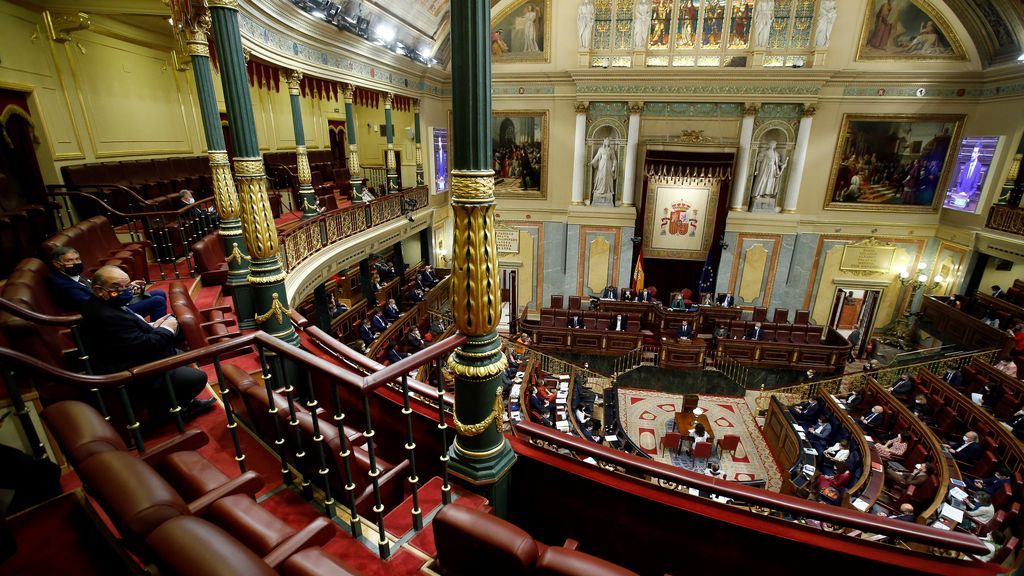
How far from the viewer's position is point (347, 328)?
413 inches

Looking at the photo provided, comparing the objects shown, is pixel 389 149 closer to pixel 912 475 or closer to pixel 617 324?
pixel 617 324

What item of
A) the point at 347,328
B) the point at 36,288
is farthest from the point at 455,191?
the point at 347,328

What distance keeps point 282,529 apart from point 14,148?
7890mm

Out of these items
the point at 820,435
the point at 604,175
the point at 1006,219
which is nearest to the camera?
the point at 820,435

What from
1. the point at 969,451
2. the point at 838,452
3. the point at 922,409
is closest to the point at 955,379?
the point at 922,409

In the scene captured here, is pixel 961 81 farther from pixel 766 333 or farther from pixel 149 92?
pixel 149 92

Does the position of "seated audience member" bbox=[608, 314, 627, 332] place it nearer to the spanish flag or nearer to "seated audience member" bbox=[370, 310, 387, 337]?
the spanish flag

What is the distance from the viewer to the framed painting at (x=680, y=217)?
12859 millimetres

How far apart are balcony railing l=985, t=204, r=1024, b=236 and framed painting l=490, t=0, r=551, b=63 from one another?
11755 mm

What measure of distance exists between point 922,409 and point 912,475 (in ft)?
8.64

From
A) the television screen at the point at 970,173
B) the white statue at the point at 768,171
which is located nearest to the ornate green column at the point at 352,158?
the white statue at the point at 768,171

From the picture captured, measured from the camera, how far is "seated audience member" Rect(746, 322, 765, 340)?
37.0ft

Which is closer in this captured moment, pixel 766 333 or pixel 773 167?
pixel 766 333

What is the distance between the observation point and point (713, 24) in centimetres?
1184
